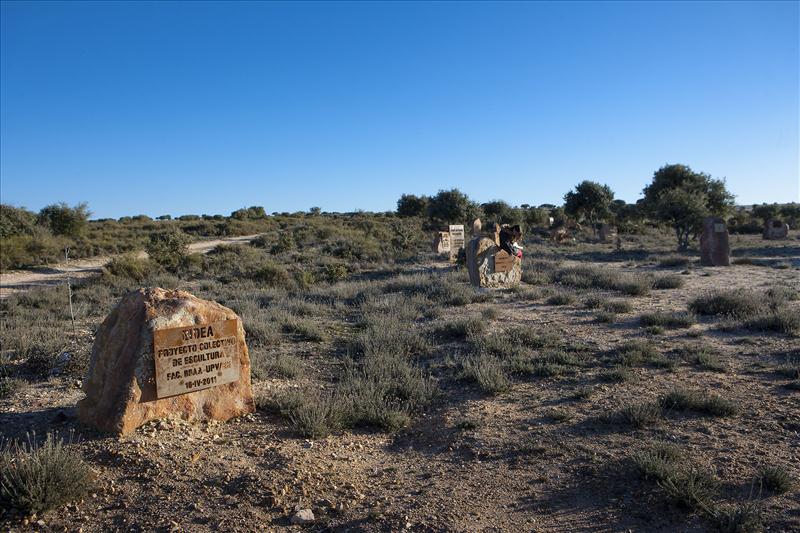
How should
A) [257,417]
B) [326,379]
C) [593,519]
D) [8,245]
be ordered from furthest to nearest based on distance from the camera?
1. [8,245]
2. [326,379]
3. [257,417]
4. [593,519]

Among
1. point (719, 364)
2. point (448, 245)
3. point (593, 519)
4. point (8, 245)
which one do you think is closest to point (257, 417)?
point (593, 519)

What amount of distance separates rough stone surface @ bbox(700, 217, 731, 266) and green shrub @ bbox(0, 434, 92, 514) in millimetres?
21188

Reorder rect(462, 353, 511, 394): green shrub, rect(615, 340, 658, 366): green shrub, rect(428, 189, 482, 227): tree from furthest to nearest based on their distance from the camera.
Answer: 1. rect(428, 189, 482, 227): tree
2. rect(615, 340, 658, 366): green shrub
3. rect(462, 353, 511, 394): green shrub

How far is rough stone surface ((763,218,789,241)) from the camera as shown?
101 feet

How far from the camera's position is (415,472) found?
419 cm

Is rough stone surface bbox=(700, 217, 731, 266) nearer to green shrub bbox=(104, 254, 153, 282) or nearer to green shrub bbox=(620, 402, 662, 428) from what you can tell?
green shrub bbox=(620, 402, 662, 428)

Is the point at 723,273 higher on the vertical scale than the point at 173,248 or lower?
lower

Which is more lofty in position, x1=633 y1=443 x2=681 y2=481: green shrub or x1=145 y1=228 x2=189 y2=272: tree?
x1=145 y1=228 x2=189 y2=272: tree

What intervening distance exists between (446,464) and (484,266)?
10090 mm

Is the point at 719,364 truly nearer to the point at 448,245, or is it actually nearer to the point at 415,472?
the point at 415,472

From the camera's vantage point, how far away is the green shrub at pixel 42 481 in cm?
338

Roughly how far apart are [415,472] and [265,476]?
120 centimetres

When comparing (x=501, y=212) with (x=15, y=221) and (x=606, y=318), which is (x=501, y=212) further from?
(x=606, y=318)

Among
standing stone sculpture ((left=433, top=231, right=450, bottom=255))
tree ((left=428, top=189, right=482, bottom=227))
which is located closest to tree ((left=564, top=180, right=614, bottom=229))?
tree ((left=428, top=189, right=482, bottom=227))
